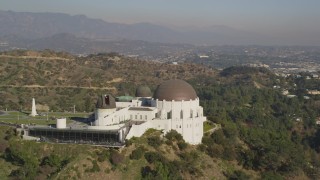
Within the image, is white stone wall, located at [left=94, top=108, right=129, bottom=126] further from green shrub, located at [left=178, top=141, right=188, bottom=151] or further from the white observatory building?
green shrub, located at [left=178, top=141, right=188, bottom=151]

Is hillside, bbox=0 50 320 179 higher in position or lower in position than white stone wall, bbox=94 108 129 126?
lower

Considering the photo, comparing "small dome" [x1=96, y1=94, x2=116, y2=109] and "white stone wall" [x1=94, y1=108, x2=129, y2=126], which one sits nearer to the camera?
"white stone wall" [x1=94, y1=108, x2=129, y2=126]

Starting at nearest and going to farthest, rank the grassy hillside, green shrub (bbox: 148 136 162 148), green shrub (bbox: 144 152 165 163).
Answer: the grassy hillside
green shrub (bbox: 144 152 165 163)
green shrub (bbox: 148 136 162 148)

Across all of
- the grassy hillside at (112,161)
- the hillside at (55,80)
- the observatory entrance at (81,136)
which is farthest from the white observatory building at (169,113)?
the hillside at (55,80)

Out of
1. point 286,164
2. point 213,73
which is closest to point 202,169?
point 286,164

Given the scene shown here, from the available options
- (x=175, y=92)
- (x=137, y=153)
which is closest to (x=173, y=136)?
(x=175, y=92)

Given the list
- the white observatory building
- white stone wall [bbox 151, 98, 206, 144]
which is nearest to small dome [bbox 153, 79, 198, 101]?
the white observatory building

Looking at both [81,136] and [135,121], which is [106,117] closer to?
[81,136]

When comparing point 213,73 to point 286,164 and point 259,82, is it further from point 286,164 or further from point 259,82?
point 286,164

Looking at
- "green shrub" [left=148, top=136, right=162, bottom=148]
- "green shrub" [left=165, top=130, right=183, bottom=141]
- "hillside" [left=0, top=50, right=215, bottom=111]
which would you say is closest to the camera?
"green shrub" [left=148, top=136, right=162, bottom=148]
